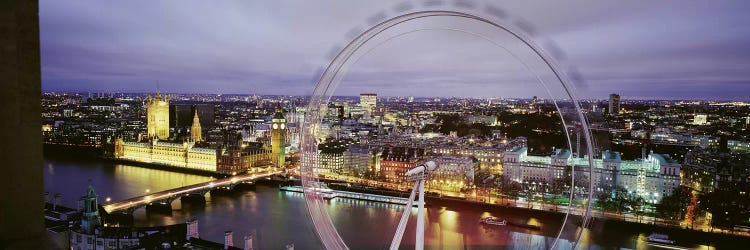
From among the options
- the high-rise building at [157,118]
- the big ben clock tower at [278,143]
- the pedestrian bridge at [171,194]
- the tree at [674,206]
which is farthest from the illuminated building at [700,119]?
the high-rise building at [157,118]

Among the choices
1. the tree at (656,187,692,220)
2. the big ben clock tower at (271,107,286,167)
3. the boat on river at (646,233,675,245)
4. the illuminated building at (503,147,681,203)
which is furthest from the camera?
the big ben clock tower at (271,107,286,167)

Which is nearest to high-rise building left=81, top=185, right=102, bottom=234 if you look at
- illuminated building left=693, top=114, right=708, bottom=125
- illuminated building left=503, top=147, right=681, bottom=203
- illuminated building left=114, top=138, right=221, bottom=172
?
illuminated building left=503, top=147, right=681, bottom=203

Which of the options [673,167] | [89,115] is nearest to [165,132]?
[89,115]

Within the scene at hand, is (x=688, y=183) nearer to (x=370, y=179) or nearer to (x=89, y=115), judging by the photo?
(x=370, y=179)

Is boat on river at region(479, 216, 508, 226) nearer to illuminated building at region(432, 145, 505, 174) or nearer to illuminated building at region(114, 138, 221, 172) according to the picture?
illuminated building at region(432, 145, 505, 174)

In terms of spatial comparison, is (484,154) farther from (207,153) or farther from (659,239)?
(207,153)

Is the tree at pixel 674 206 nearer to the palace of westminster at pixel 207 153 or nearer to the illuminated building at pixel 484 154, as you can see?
the illuminated building at pixel 484 154

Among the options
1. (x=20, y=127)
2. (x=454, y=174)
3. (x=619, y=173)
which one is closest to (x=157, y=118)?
(x=454, y=174)
